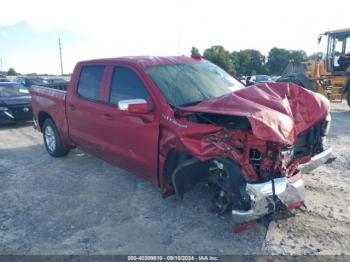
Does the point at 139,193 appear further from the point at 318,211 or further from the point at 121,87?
the point at 318,211

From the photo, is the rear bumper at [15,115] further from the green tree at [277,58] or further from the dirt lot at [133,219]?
the green tree at [277,58]

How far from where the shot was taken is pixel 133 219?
414 cm

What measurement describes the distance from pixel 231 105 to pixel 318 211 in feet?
6.05

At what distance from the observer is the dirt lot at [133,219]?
354 cm

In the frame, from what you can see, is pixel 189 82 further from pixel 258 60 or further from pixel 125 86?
pixel 258 60

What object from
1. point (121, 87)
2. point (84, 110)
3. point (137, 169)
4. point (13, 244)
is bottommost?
point (13, 244)

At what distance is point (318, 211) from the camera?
420 centimetres

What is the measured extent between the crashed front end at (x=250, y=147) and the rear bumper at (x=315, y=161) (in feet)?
0.04

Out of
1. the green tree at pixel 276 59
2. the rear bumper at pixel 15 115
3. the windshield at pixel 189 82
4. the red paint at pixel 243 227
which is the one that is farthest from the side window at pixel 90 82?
the green tree at pixel 276 59

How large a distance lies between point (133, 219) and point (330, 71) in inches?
518

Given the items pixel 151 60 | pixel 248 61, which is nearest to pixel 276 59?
pixel 248 61

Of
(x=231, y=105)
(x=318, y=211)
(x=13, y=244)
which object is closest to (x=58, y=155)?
(x=13, y=244)

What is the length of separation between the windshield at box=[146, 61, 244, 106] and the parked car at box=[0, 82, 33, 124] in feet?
23.4

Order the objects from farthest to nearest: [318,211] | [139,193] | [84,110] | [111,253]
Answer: [84,110], [139,193], [318,211], [111,253]
